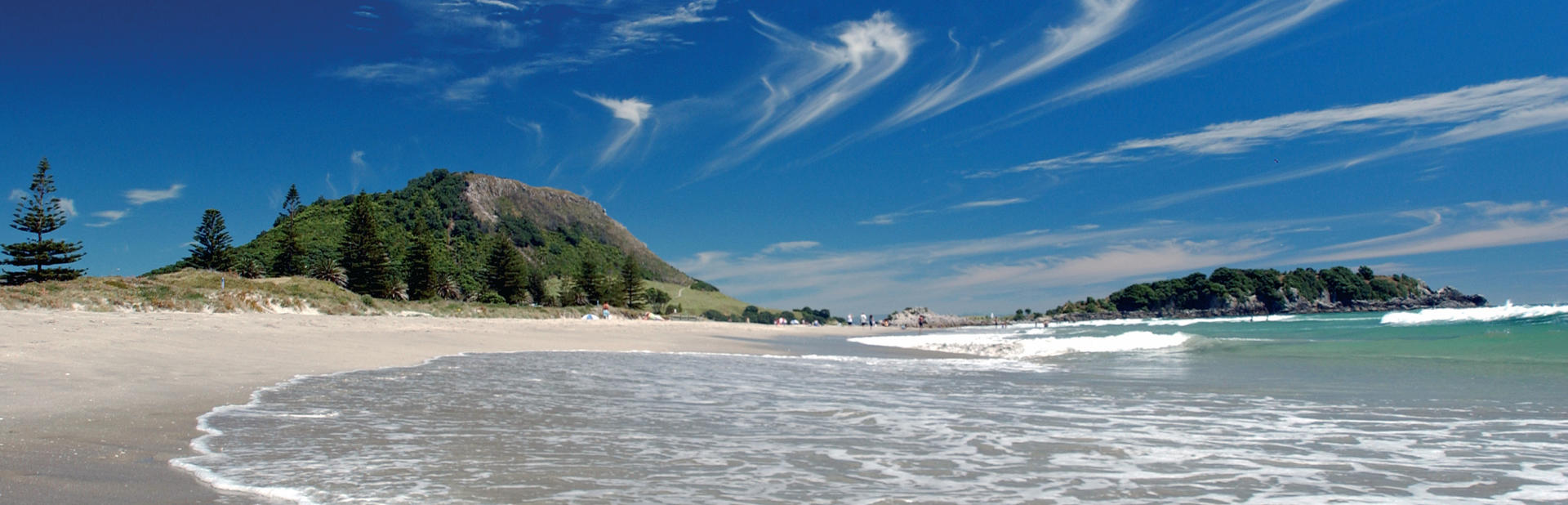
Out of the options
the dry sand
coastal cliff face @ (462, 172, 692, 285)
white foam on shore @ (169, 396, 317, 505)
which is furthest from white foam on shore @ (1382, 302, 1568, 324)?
coastal cliff face @ (462, 172, 692, 285)

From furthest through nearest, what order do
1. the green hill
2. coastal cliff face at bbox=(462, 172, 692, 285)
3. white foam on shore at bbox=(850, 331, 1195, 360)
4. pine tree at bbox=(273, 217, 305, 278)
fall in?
coastal cliff face at bbox=(462, 172, 692, 285)
the green hill
pine tree at bbox=(273, 217, 305, 278)
white foam on shore at bbox=(850, 331, 1195, 360)

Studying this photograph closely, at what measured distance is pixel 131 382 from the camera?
696 centimetres

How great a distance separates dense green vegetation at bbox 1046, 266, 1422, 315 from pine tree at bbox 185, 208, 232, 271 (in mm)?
106446

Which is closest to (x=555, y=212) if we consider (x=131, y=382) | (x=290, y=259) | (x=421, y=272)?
(x=290, y=259)

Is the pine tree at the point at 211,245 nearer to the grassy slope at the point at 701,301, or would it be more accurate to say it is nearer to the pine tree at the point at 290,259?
the pine tree at the point at 290,259

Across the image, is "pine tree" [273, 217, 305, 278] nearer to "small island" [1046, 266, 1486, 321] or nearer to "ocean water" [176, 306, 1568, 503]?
"ocean water" [176, 306, 1568, 503]

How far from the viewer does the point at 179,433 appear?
4.89 metres

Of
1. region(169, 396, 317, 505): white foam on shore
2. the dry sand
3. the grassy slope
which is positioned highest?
the grassy slope

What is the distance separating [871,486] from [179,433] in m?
4.46

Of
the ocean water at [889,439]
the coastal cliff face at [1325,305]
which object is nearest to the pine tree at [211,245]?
the ocean water at [889,439]

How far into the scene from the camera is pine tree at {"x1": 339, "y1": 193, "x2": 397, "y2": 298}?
62.5 metres

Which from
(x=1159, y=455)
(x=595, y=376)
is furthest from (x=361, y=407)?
(x=1159, y=455)

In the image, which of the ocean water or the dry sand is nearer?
the dry sand

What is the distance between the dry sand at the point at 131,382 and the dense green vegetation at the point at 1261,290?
11639 cm
